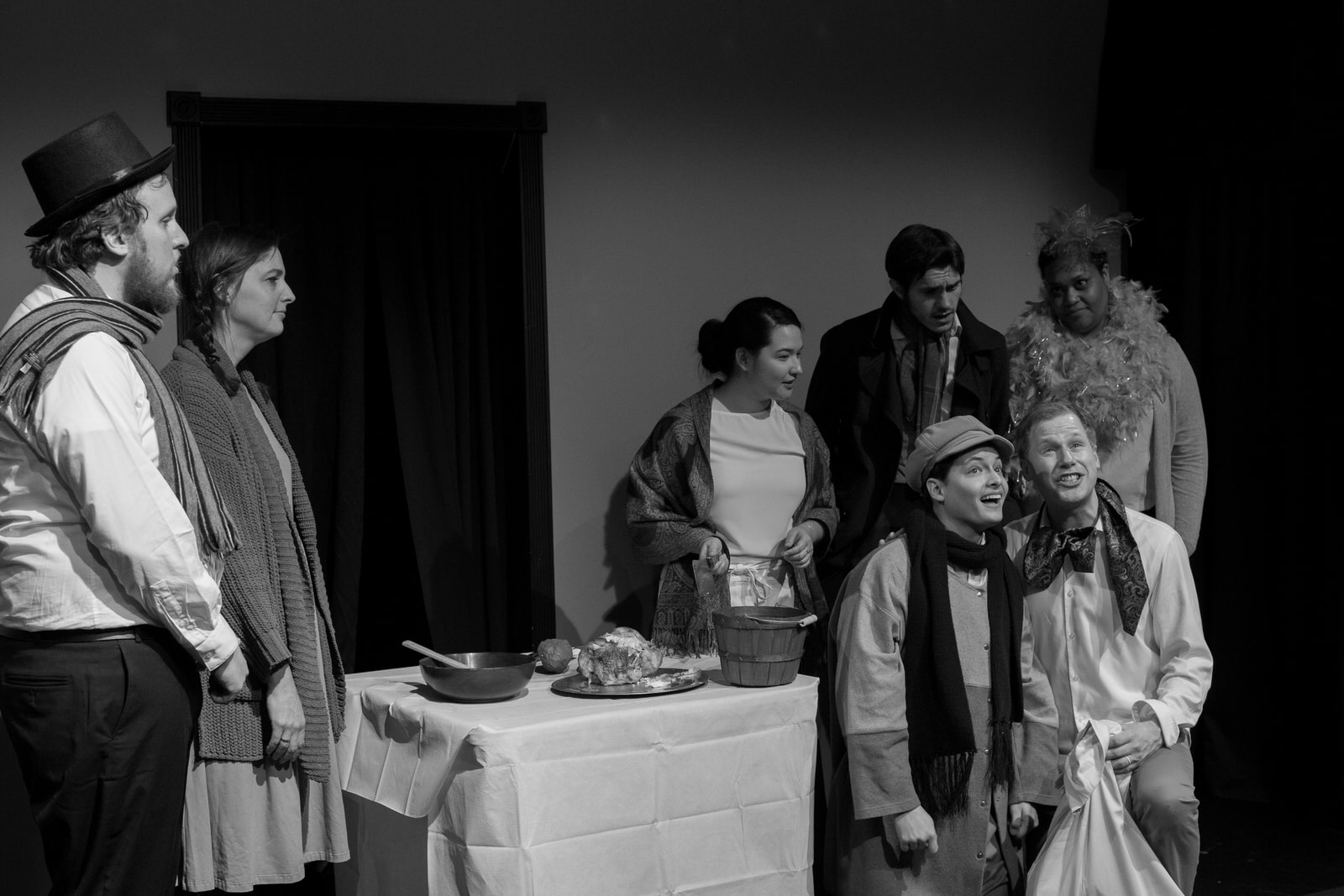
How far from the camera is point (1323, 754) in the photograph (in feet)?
14.3

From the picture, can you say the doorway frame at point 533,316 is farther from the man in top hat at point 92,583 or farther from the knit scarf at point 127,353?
the man in top hat at point 92,583

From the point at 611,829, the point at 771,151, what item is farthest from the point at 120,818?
the point at 771,151

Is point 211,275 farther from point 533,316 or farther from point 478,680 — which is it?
point 533,316

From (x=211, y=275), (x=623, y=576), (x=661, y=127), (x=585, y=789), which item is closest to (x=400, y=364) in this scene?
(x=623, y=576)

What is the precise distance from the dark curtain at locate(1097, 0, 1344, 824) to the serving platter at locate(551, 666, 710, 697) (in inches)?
101

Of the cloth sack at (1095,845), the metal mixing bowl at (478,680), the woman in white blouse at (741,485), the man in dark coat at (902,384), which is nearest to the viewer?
the metal mixing bowl at (478,680)

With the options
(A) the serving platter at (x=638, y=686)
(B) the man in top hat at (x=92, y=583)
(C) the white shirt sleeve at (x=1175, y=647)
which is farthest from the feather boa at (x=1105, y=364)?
(B) the man in top hat at (x=92, y=583)

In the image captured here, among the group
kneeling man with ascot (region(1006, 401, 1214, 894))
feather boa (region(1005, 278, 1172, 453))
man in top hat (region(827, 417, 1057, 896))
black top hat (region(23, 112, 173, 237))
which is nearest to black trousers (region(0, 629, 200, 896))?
black top hat (region(23, 112, 173, 237))

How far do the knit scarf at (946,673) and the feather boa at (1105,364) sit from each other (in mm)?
1009

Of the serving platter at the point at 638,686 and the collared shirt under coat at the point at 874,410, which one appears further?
the collared shirt under coat at the point at 874,410

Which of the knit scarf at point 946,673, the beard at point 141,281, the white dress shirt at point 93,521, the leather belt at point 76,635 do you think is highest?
the beard at point 141,281

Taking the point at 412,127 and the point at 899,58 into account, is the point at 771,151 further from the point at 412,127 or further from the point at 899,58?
the point at 412,127

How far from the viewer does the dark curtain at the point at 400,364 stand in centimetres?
398

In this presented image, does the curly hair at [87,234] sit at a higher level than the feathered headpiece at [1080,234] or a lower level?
lower
